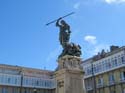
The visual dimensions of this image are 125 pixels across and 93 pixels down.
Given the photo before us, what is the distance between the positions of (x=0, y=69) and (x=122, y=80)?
29297mm

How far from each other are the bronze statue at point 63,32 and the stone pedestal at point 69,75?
1.24 m

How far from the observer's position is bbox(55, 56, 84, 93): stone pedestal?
60.5ft

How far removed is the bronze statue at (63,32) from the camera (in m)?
19.8

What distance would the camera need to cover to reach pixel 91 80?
63250mm

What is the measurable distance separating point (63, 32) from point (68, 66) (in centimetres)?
256

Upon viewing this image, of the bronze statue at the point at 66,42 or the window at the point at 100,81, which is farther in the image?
the window at the point at 100,81

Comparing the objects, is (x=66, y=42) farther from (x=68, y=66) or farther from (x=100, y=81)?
(x=100, y=81)

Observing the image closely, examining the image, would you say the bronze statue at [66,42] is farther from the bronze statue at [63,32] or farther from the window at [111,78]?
the window at [111,78]

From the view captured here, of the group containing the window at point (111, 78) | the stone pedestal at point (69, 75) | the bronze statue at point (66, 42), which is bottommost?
the stone pedestal at point (69, 75)

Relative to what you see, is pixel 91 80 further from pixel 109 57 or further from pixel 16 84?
pixel 16 84

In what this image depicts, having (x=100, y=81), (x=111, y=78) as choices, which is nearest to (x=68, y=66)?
(x=111, y=78)

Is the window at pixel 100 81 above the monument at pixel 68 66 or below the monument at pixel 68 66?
above

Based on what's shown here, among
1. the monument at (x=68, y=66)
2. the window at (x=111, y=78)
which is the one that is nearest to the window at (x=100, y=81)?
the window at (x=111, y=78)

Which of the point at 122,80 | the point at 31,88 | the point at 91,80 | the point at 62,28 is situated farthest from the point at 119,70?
the point at 62,28
